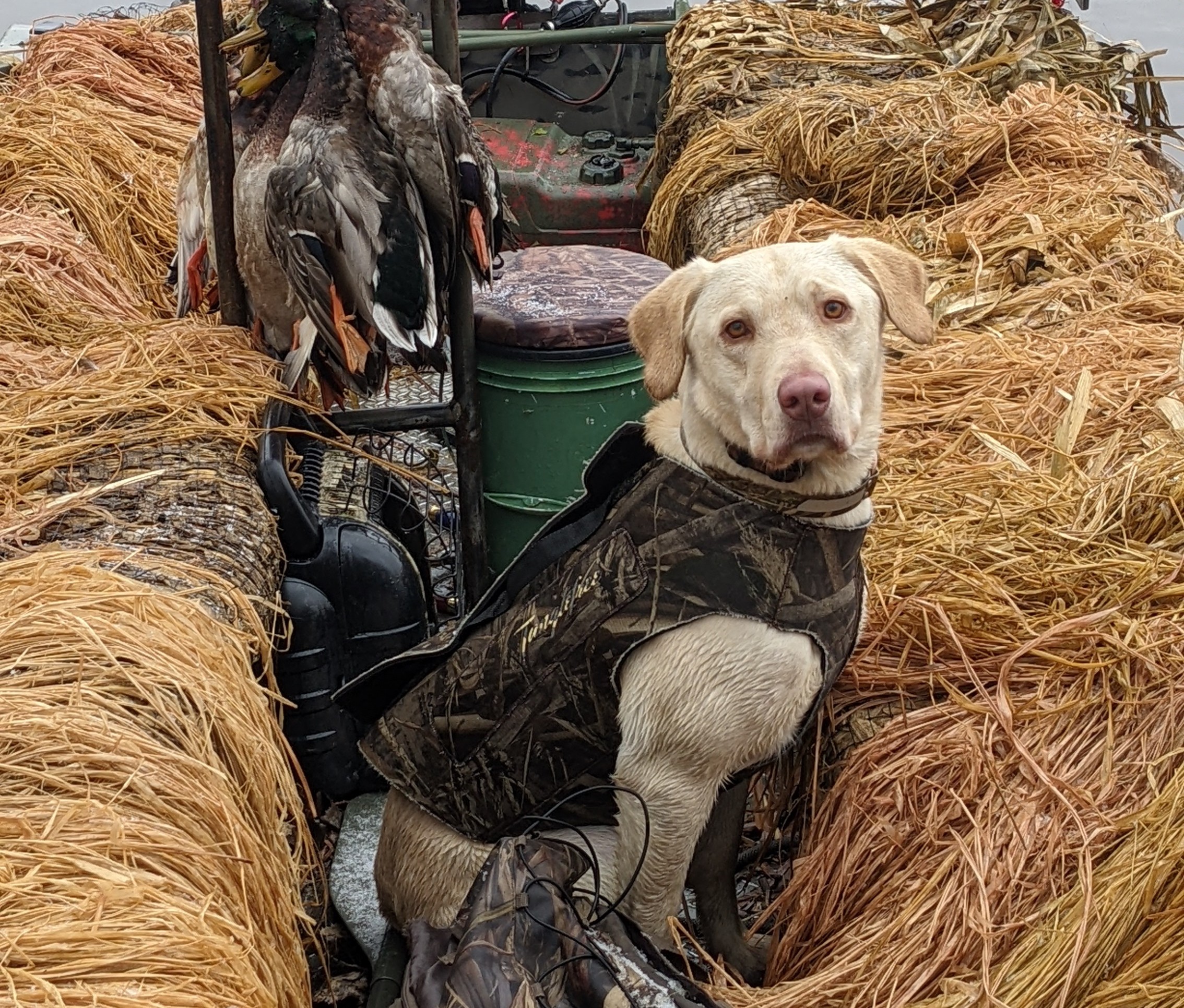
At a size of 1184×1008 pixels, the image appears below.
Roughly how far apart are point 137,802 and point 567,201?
230 inches

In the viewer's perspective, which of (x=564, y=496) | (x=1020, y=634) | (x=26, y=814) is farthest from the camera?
(x=564, y=496)

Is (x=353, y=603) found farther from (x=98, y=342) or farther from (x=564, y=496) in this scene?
(x=98, y=342)

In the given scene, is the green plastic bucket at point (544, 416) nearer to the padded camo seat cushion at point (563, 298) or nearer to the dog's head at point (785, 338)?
the padded camo seat cushion at point (563, 298)

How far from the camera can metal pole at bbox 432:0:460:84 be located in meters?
3.82

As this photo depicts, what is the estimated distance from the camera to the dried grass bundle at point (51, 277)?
4.90 meters

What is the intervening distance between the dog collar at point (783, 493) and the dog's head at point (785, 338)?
47 millimetres

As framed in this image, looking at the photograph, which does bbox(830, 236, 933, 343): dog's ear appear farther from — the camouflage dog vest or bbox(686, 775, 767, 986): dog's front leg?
bbox(686, 775, 767, 986): dog's front leg

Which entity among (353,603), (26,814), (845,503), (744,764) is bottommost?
(353,603)

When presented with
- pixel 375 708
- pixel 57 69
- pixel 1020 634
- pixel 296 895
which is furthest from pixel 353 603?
pixel 57 69

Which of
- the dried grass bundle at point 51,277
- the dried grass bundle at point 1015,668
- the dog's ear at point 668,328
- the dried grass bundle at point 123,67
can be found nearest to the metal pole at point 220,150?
the dried grass bundle at point 51,277

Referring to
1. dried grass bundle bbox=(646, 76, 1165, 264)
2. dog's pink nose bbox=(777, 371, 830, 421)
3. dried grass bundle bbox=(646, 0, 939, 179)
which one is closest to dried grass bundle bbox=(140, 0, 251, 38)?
dried grass bundle bbox=(646, 0, 939, 179)

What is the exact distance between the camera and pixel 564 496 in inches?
170

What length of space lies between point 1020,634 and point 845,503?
67 centimetres

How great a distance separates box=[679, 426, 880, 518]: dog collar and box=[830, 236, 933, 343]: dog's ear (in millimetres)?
369
